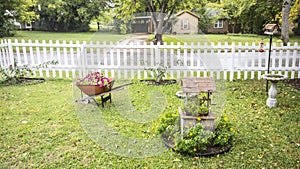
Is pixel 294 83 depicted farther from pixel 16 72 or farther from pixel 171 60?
pixel 16 72

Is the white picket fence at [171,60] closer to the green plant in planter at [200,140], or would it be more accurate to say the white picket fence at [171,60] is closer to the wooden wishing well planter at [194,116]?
the wooden wishing well planter at [194,116]

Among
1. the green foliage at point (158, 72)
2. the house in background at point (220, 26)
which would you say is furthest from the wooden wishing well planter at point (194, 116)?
the house in background at point (220, 26)

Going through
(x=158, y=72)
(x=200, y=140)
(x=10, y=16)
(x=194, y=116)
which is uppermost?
(x=10, y=16)

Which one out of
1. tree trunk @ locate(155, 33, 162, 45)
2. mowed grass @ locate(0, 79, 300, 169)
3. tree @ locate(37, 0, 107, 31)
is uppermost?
tree @ locate(37, 0, 107, 31)

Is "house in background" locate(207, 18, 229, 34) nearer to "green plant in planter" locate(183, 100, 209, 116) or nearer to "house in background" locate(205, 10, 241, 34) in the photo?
"house in background" locate(205, 10, 241, 34)

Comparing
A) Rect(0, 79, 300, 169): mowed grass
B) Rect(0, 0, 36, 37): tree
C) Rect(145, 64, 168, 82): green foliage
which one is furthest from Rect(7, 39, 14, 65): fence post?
Rect(0, 0, 36, 37): tree

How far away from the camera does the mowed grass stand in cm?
324

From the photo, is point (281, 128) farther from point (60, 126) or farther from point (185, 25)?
point (60, 126)

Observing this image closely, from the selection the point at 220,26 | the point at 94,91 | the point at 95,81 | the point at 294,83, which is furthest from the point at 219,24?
the point at 94,91

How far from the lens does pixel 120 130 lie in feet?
13.6

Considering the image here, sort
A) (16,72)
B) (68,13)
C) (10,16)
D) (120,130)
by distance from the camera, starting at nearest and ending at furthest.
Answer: (120,130)
(16,72)
(10,16)
(68,13)

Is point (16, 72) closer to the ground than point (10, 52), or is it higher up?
closer to the ground

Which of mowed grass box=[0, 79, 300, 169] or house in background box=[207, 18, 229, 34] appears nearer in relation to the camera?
mowed grass box=[0, 79, 300, 169]

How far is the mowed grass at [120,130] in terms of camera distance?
3242mm
